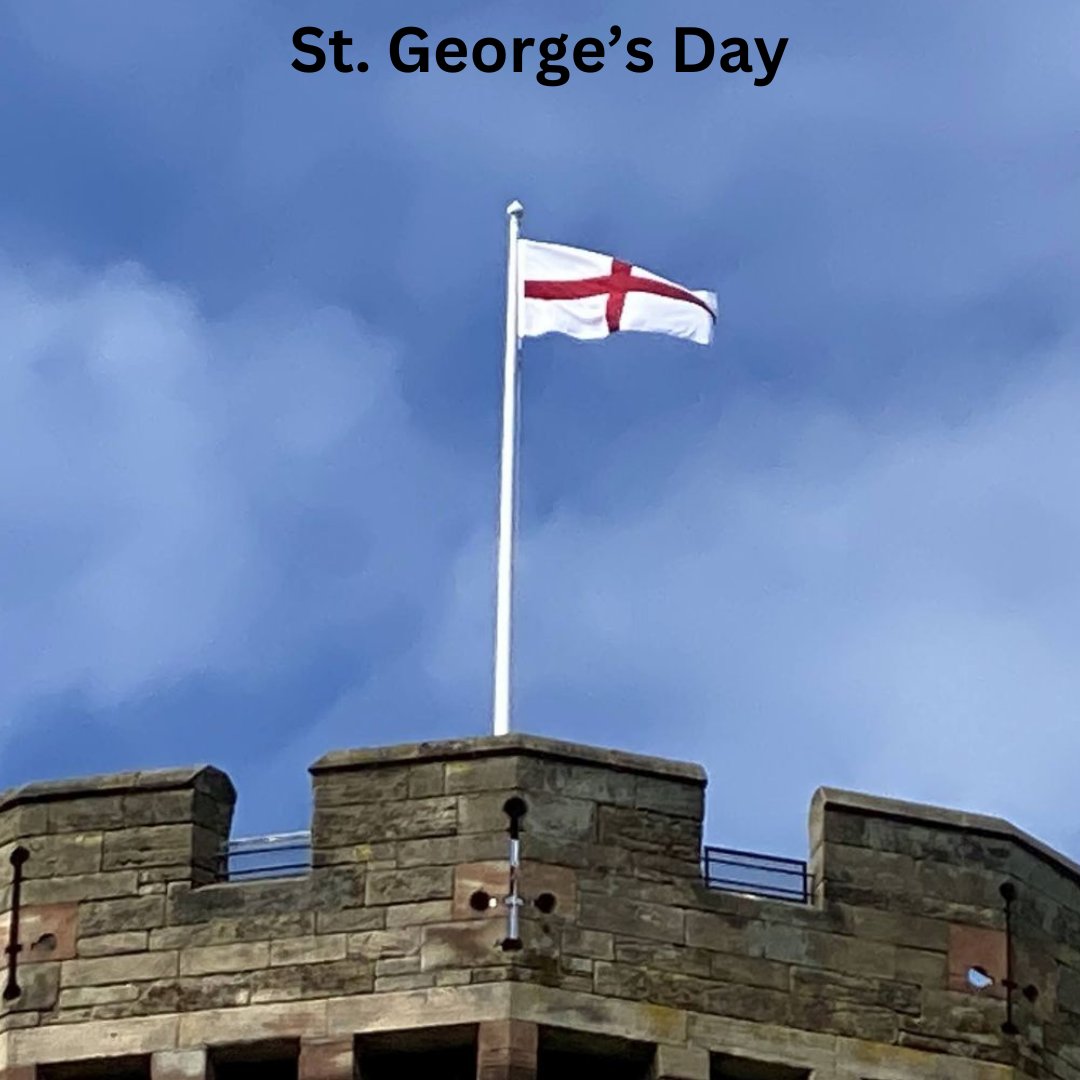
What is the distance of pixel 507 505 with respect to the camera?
4447cm

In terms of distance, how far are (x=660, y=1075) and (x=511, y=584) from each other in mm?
5803

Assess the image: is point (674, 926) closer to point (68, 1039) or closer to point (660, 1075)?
point (660, 1075)

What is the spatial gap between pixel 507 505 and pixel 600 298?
136 inches

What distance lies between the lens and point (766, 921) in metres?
40.7

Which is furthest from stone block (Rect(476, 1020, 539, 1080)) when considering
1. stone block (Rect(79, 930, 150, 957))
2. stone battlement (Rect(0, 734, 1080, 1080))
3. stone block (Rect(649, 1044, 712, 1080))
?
stone block (Rect(79, 930, 150, 957))

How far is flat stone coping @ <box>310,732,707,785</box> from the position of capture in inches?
1596

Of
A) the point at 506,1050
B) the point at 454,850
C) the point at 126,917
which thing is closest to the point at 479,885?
the point at 454,850

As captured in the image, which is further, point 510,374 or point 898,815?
point 510,374

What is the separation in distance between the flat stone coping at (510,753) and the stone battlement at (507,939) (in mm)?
16

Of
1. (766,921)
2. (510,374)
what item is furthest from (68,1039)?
(510,374)

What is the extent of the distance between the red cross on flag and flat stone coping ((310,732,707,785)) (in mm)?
7099

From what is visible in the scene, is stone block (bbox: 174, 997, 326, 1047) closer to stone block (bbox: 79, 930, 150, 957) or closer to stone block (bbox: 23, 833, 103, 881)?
stone block (bbox: 79, 930, 150, 957)

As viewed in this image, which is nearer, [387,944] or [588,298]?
[387,944]

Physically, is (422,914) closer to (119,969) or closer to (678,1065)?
(678,1065)
